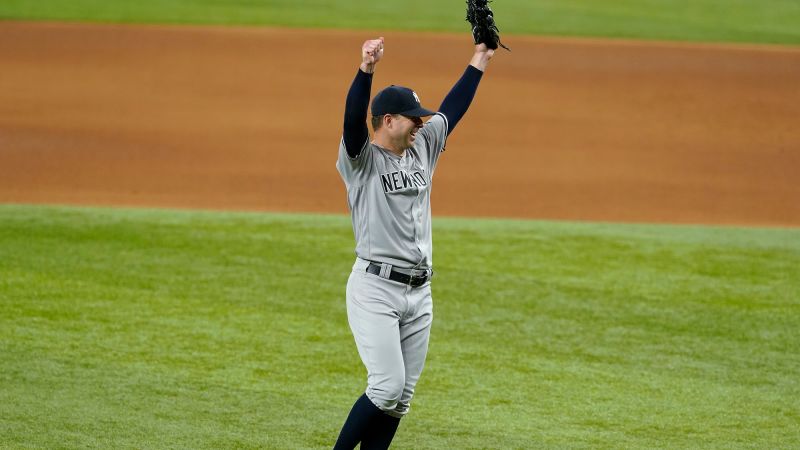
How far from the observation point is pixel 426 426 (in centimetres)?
595

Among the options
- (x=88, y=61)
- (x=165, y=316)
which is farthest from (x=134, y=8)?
(x=165, y=316)

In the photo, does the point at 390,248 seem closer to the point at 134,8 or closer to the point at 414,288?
the point at 414,288

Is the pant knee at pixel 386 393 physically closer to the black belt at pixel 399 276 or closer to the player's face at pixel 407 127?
the black belt at pixel 399 276

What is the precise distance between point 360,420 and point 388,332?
1.23ft

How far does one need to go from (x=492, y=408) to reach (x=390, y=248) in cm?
175

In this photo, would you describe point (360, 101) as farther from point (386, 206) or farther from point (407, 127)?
point (386, 206)

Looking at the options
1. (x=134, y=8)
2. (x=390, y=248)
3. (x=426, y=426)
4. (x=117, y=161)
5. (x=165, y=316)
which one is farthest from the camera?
(x=134, y=8)

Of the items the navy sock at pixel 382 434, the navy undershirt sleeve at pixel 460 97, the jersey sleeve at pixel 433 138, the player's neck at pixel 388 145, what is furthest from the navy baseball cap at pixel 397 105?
the navy sock at pixel 382 434

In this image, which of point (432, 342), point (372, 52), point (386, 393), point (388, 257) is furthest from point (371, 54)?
point (432, 342)

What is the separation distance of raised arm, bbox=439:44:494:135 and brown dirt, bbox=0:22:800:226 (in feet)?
21.0

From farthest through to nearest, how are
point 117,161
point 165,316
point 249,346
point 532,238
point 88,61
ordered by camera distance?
point 88,61 → point 117,161 → point 532,238 → point 165,316 → point 249,346

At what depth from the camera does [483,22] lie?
528 centimetres

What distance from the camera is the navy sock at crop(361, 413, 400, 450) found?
4957mm

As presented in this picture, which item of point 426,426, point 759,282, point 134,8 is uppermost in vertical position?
point 134,8
